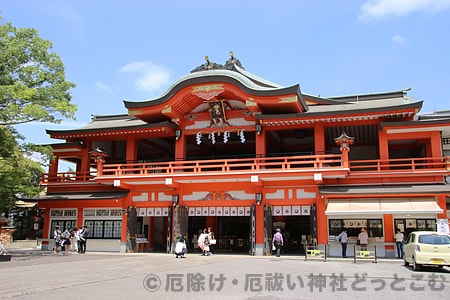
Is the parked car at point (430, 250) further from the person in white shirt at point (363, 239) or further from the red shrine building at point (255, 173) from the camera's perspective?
the person in white shirt at point (363, 239)

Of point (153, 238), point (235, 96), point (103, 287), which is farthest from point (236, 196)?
point (103, 287)

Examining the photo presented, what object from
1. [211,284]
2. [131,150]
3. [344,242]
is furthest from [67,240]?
[211,284]

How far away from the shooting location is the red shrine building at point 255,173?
21734 millimetres

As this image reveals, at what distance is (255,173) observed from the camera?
2252 centimetres

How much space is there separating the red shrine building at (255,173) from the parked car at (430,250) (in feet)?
16.1

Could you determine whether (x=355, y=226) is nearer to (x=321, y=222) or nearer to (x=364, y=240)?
(x=364, y=240)

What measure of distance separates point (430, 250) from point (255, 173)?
979 cm

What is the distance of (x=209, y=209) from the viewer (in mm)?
24734

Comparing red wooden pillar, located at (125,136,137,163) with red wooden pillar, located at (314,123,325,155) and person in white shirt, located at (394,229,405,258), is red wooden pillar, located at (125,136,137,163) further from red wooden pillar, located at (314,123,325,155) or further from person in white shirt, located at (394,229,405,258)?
person in white shirt, located at (394,229,405,258)

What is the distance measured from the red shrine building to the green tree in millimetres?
3731

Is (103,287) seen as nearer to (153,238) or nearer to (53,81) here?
(53,81)

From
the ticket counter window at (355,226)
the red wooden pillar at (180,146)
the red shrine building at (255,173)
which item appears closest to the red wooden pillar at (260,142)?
the red shrine building at (255,173)

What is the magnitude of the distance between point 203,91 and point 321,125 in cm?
697

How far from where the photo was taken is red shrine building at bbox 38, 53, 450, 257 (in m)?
21.7
